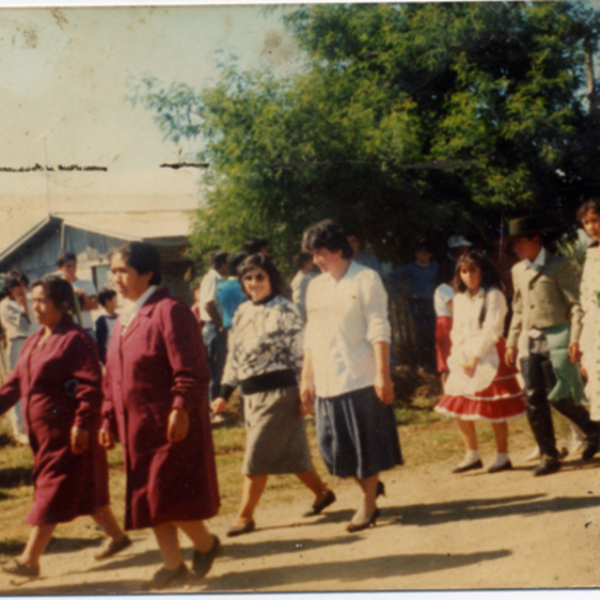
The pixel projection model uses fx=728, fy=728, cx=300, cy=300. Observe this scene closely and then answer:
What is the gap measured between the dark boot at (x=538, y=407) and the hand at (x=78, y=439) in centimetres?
279

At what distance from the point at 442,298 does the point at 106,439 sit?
7.27 ft

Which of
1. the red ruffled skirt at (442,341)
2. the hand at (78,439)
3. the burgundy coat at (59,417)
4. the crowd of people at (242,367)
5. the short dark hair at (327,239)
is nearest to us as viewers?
the crowd of people at (242,367)

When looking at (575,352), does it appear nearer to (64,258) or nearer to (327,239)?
(327,239)

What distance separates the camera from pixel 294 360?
4039 millimetres

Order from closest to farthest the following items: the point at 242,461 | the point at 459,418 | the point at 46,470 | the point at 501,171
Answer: the point at 46,470
the point at 242,461
the point at 501,171
the point at 459,418

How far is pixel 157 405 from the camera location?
3488mm

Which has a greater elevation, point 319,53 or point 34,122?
point 319,53

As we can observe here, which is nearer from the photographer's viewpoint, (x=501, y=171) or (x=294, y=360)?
(x=294, y=360)

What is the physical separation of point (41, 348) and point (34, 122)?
→ 4.33 feet

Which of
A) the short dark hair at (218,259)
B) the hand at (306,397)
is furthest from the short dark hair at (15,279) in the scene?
the hand at (306,397)

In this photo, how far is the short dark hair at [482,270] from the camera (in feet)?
15.0

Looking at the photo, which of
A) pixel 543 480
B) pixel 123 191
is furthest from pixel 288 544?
pixel 123 191

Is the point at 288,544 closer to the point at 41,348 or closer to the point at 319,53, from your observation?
the point at 41,348

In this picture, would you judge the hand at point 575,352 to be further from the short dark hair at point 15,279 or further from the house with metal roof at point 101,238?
the short dark hair at point 15,279
